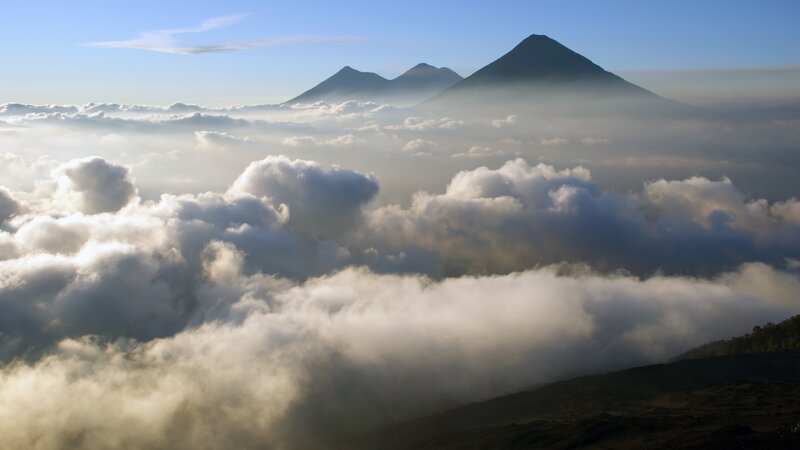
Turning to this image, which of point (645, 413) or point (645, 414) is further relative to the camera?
point (645, 413)

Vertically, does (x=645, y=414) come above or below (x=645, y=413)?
above

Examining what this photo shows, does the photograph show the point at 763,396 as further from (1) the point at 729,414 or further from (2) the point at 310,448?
(2) the point at 310,448

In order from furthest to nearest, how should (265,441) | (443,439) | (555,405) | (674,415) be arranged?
(265,441)
(555,405)
(443,439)
(674,415)

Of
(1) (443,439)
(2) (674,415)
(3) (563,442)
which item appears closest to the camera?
(3) (563,442)

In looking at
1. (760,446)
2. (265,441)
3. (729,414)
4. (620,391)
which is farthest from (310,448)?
(760,446)

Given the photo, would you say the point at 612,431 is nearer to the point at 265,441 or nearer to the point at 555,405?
the point at 555,405

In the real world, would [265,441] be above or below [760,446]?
below

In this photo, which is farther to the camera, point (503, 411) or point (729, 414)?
point (503, 411)
